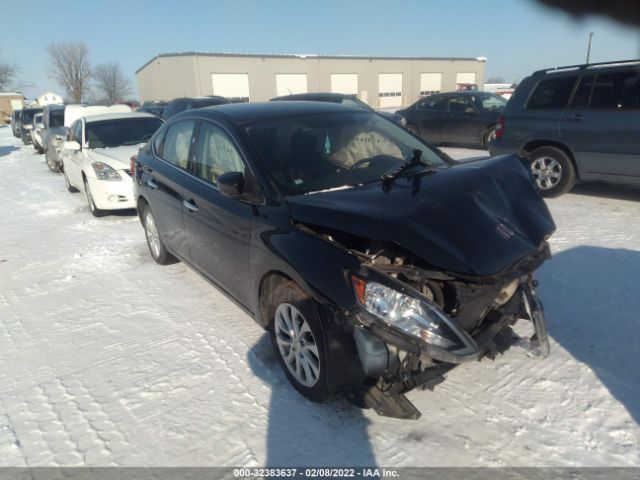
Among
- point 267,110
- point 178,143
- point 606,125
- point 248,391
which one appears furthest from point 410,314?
point 606,125

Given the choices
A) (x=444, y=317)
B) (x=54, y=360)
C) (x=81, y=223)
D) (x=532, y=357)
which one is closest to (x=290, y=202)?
(x=444, y=317)

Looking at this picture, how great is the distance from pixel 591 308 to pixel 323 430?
8.02 feet

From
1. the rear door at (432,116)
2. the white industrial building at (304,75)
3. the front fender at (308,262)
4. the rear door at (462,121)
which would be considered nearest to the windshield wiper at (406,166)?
the front fender at (308,262)

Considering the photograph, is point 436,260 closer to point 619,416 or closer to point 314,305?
point 314,305

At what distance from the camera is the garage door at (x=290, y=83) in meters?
49.0

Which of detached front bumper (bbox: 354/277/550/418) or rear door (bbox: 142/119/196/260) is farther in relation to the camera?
rear door (bbox: 142/119/196/260)

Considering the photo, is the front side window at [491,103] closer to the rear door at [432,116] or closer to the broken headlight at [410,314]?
the rear door at [432,116]

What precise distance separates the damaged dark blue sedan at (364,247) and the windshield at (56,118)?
12.6 meters

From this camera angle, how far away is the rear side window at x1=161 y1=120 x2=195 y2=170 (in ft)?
13.5

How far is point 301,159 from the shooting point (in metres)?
3.30

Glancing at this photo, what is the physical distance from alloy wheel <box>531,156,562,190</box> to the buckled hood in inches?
173

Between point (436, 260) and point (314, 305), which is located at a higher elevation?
point (436, 260)

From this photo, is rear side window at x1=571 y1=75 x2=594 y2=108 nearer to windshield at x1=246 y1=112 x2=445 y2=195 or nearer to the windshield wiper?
windshield at x1=246 y1=112 x2=445 y2=195

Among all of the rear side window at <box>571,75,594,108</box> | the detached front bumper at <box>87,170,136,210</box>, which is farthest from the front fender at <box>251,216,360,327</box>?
the rear side window at <box>571,75,594,108</box>
